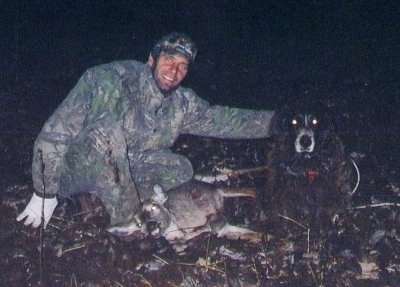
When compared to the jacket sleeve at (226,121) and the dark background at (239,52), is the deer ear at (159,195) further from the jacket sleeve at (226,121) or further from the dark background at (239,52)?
the dark background at (239,52)

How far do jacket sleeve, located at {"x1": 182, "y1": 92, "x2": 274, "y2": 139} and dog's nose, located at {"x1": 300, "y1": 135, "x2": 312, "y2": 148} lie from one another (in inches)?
20.0

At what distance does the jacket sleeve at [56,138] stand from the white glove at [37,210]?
8cm

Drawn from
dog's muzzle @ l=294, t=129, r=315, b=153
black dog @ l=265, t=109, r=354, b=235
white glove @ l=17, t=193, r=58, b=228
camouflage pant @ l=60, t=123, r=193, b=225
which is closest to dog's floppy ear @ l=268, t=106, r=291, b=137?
black dog @ l=265, t=109, r=354, b=235

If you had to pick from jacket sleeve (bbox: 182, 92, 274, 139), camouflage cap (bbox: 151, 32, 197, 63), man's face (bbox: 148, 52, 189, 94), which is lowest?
jacket sleeve (bbox: 182, 92, 274, 139)

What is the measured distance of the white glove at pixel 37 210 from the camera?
16.5ft

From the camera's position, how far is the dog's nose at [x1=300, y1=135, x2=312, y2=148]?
4.94 metres

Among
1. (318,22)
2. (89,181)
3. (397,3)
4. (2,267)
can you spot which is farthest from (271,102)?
(397,3)

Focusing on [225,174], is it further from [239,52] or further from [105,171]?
[239,52]

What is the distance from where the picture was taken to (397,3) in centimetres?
1958

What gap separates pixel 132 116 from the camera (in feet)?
17.0

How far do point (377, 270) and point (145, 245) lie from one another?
6.18 feet

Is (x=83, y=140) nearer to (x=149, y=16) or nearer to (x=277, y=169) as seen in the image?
(x=277, y=169)

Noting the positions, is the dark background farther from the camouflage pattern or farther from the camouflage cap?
the camouflage cap

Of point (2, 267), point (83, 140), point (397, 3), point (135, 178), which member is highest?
point (397, 3)
